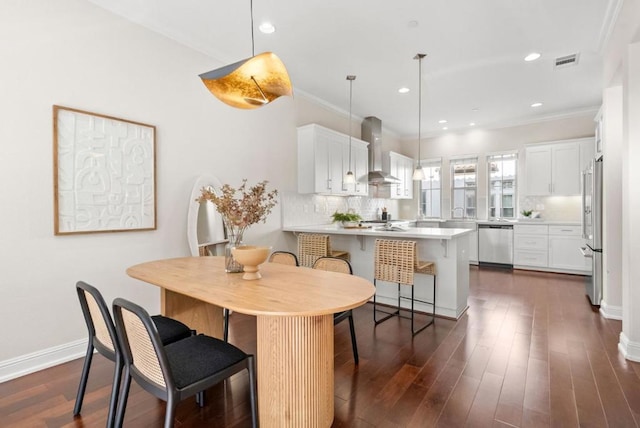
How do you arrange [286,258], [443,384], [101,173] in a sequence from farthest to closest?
[286,258] → [101,173] → [443,384]

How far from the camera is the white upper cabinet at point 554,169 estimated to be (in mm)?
5945

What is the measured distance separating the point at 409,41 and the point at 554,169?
4560 millimetres

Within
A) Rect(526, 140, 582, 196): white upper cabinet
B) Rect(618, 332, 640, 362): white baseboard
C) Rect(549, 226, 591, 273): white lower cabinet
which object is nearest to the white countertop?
Rect(618, 332, 640, 362): white baseboard

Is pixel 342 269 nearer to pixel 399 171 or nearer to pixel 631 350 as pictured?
pixel 631 350

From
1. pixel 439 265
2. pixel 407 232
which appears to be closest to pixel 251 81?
pixel 407 232

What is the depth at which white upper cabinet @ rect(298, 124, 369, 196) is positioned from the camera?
4828 mm

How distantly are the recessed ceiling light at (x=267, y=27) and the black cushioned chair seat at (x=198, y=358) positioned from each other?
2.88 metres

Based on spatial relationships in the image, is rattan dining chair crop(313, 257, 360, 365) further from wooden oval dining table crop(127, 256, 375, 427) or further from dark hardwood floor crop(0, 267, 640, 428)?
wooden oval dining table crop(127, 256, 375, 427)

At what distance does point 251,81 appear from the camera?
1894 millimetres

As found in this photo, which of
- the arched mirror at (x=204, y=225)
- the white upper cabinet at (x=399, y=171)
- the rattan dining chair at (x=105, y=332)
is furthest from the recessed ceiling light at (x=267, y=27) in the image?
the white upper cabinet at (x=399, y=171)

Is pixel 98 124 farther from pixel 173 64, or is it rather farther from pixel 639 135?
pixel 639 135

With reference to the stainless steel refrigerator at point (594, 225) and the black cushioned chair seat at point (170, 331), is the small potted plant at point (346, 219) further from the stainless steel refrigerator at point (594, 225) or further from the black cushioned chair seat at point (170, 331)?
the black cushioned chair seat at point (170, 331)

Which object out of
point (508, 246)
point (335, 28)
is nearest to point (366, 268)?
point (335, 28)

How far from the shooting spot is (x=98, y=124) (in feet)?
9.00
